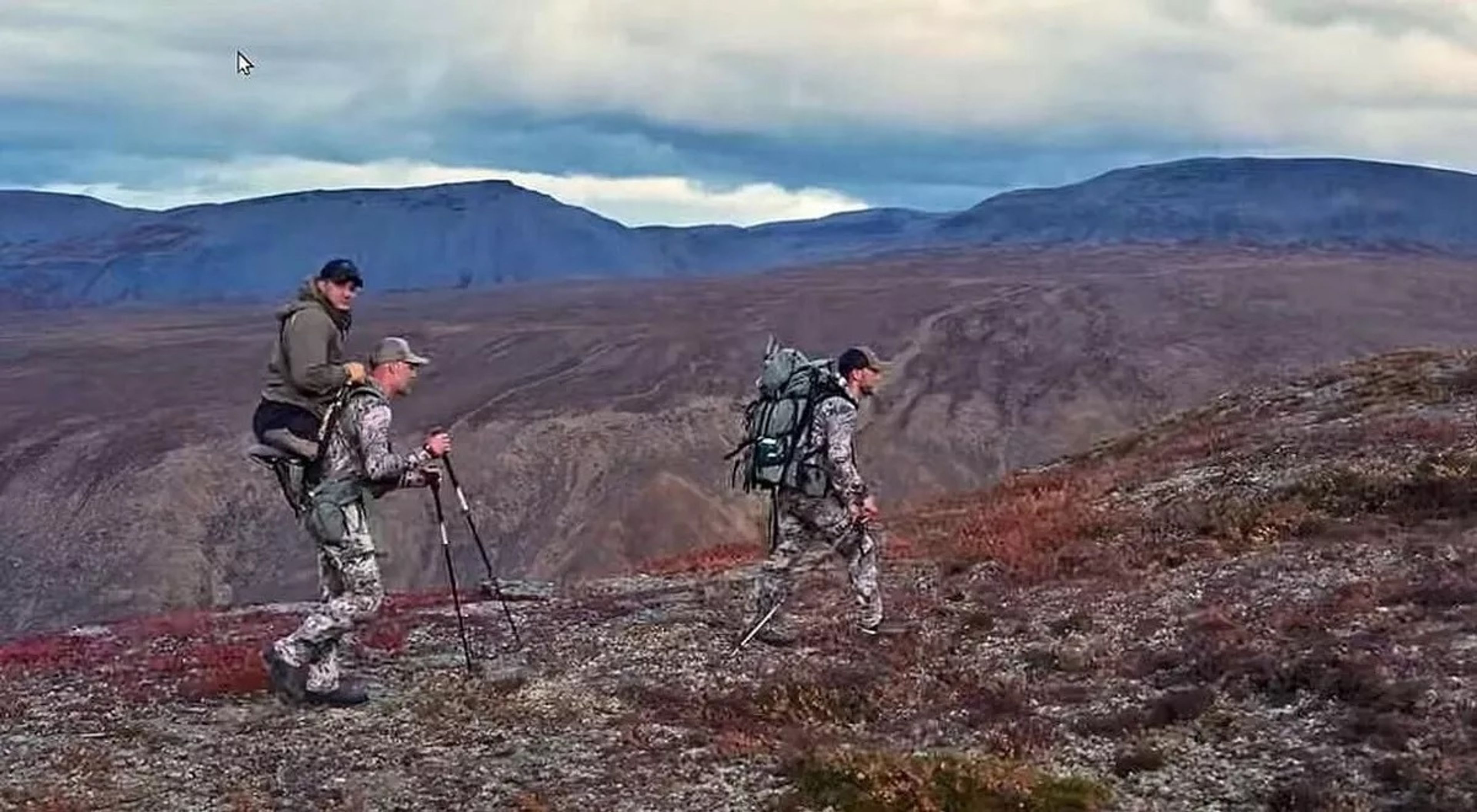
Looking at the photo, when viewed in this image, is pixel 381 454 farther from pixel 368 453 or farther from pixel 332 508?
pixel 332 508

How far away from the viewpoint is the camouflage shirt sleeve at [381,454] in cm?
1434

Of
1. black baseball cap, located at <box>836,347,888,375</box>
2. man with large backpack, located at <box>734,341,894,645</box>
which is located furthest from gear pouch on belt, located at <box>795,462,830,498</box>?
black baseball cap, located at <box>836,347,888,375</box>

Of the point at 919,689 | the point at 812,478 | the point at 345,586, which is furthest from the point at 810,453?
the point at 345,586

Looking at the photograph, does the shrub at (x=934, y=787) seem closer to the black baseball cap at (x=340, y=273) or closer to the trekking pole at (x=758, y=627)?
the trekking pole at (x=758, y=627)

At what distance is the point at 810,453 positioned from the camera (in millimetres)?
16422

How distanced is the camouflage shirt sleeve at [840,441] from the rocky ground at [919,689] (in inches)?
71.7

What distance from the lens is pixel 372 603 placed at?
14852 millimetres

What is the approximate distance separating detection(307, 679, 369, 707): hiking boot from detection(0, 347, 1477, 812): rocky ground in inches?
10.9

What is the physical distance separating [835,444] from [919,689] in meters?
2.47

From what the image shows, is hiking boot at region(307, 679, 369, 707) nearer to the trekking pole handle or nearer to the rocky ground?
the rocky ground

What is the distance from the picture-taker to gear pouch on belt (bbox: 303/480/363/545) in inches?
574

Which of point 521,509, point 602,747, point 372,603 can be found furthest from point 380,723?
point 521,509

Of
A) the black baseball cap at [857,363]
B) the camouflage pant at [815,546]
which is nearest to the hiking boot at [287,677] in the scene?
the camouflage pant at [815,546]

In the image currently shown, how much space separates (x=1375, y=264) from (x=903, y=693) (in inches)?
7227
